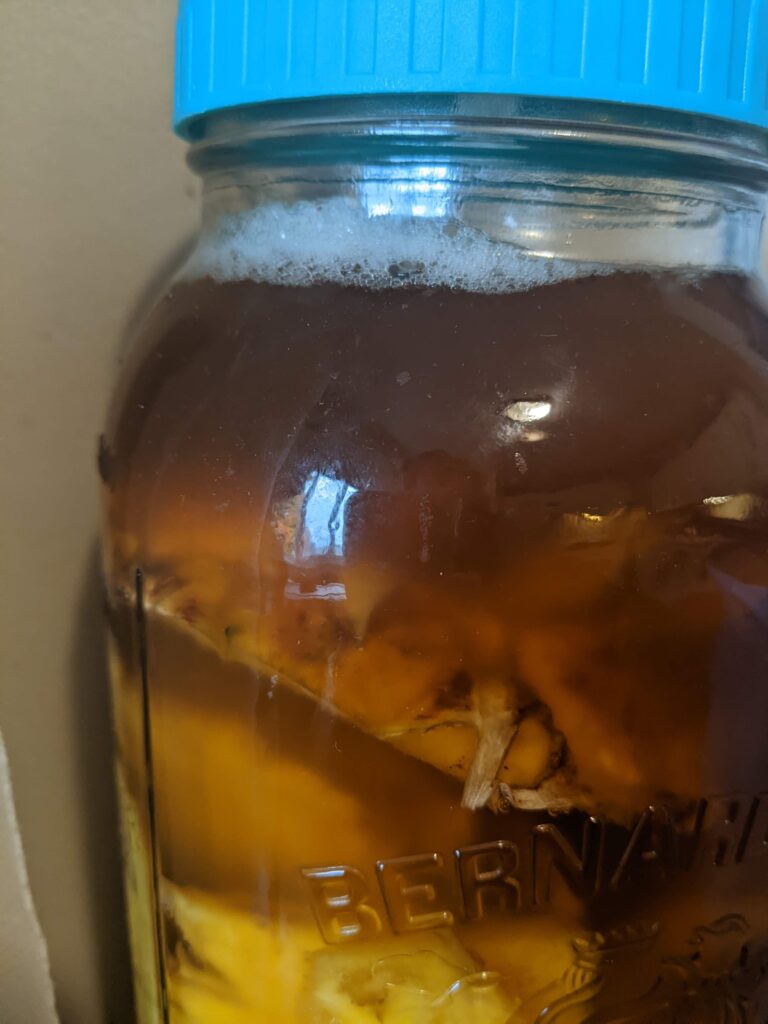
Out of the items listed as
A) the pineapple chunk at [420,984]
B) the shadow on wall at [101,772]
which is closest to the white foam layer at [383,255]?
the shadow on wall at [101,772]

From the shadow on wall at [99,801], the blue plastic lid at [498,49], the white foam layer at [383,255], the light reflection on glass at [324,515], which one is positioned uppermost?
the blue plastic lid at [498,49]

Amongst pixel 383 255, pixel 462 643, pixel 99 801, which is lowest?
pixel 99 801

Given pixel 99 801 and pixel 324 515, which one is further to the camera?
pixel 99 801

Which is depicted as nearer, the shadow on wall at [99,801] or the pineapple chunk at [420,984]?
the pineapple chunk at [420,984]

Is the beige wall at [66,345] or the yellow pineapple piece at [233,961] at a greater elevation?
the beige wall at [66,345]

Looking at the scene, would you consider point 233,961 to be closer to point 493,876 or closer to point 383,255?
point 493,876

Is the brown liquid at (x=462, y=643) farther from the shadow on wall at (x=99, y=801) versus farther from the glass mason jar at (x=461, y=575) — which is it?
the shadow on wall at (x=99, y=801)

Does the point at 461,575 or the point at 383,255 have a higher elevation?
the point at 383,255

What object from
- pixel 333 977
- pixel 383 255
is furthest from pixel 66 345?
pixel 333 977
